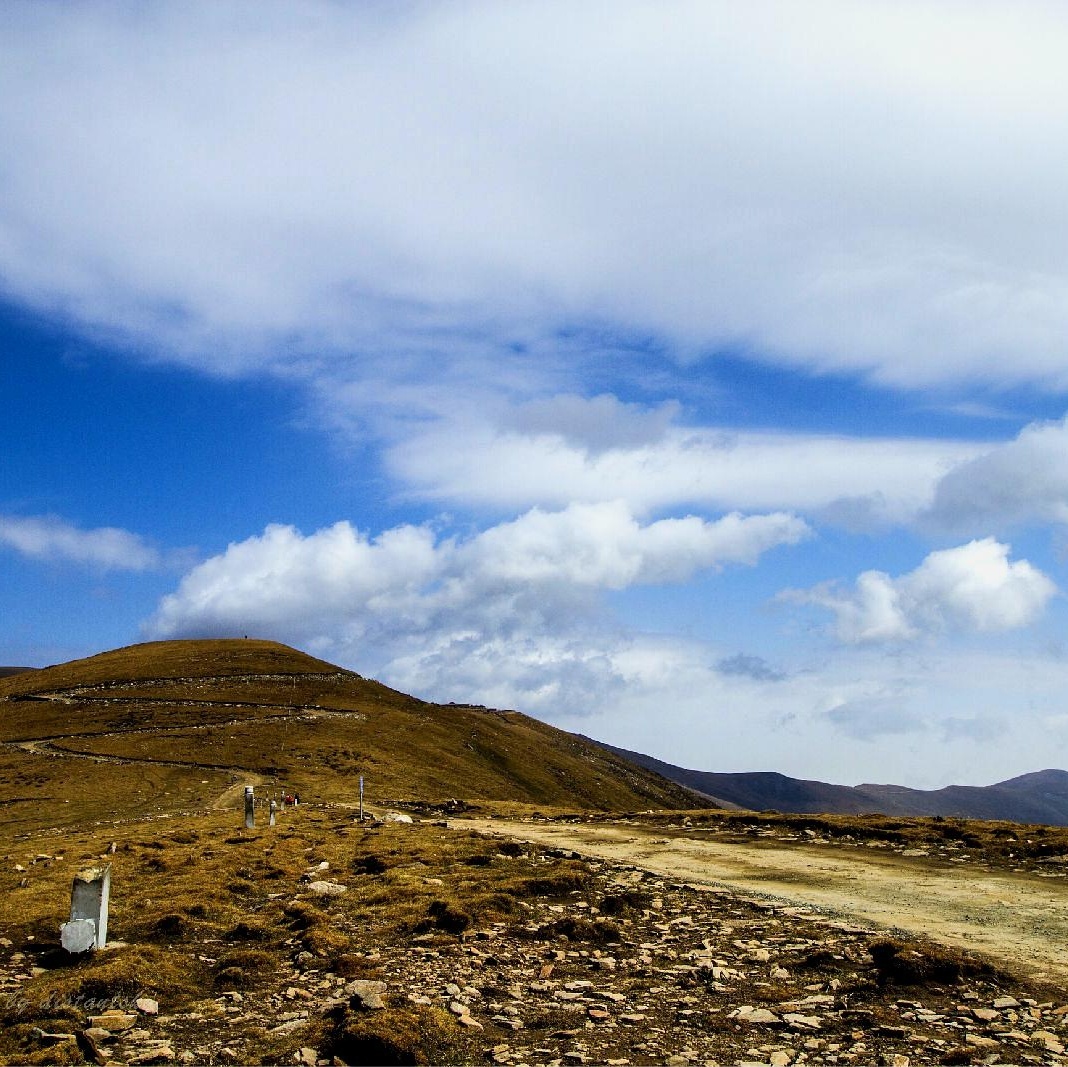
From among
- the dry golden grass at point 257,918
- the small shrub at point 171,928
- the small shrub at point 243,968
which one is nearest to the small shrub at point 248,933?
the dry golden grass at point 257,918

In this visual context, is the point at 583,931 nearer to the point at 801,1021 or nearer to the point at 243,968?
the point at 801,1021

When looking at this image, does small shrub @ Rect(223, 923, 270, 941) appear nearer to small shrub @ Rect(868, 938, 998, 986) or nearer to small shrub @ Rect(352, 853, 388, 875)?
small shrub @ Rect(352, 853, 388, 875)

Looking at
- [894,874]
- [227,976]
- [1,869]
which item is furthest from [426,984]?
[1,869]

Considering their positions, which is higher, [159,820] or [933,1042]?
[933,1042]

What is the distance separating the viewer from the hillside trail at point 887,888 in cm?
1617

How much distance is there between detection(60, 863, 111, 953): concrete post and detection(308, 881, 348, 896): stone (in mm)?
6247

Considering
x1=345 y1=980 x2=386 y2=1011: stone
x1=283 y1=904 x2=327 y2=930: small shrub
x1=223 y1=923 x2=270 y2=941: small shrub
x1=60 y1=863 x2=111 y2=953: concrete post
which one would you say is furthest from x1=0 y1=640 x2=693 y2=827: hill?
x1=345 y1=980 x2=386 y2=1011: stone

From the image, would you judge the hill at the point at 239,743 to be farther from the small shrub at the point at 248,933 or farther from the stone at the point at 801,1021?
the stone at the point at 801,1021

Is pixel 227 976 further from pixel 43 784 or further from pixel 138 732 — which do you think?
pixel 138 732

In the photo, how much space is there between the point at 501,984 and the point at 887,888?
1280cm

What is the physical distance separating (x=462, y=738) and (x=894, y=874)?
11294cm

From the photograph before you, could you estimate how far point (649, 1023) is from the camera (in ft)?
39.7

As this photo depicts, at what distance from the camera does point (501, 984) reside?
14.0 m

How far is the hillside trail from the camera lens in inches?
637
